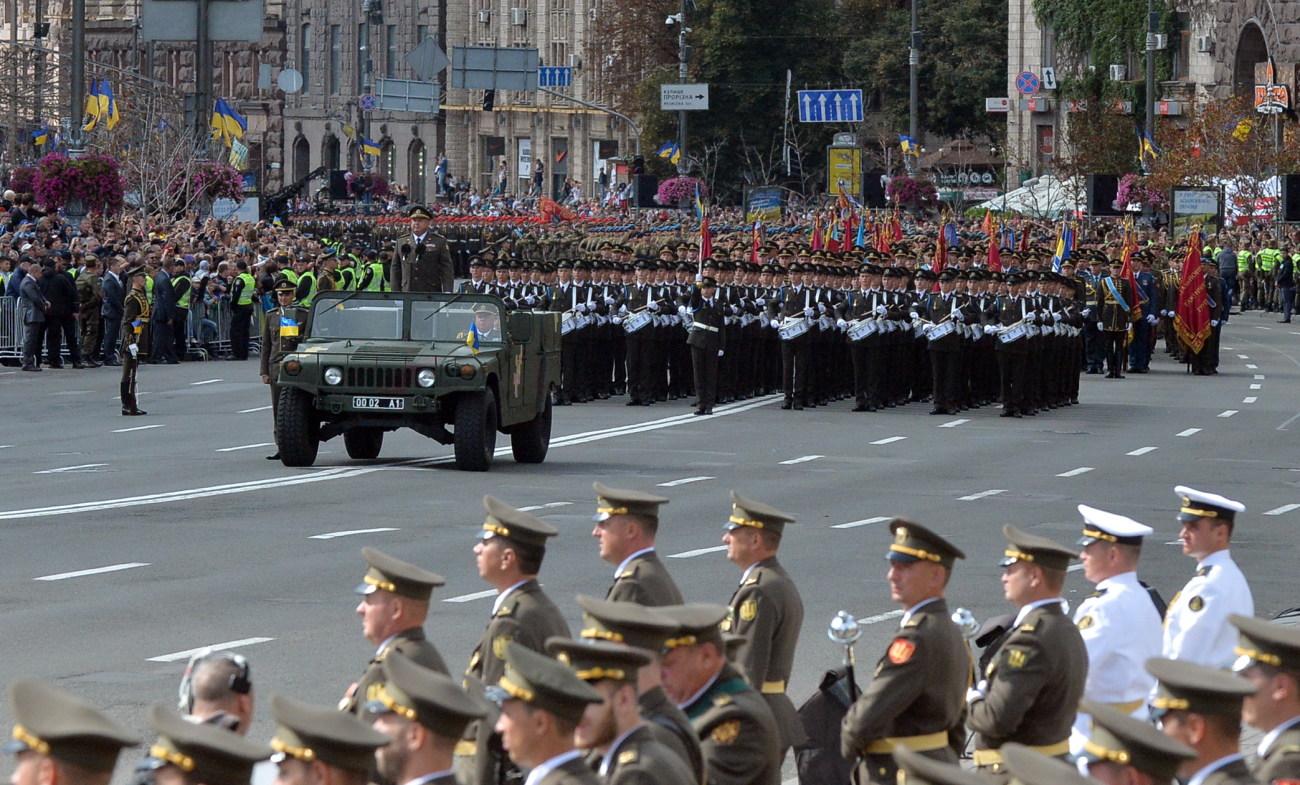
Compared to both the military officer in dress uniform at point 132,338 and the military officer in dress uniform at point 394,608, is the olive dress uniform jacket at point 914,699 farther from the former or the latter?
the military officer in dress uniform at point 132,338

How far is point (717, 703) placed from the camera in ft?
23.0

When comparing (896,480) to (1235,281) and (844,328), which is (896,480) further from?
(1235,281)

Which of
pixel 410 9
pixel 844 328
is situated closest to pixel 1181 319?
pixel 844 328

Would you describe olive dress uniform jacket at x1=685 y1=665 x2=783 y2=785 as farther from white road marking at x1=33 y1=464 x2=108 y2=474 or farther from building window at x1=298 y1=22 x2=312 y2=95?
building window at x1=298 y1=22 x2=312 y2=95

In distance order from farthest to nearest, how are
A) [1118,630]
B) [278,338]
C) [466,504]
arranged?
[278,338], [466,504], [1118,630]

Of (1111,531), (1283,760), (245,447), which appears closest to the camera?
(1283,760)

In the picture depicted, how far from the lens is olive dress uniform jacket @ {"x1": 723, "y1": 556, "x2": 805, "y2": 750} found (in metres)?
8.39

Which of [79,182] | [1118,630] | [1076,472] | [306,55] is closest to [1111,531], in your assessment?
[1118,630]

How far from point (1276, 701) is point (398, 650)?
2.67 meters

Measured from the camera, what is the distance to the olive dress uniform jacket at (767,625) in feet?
27.5

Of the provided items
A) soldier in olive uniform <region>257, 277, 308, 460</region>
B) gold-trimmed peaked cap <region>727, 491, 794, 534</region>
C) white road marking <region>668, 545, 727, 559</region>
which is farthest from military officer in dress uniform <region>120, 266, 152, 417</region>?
gold-trimmed peaked cap <region>727, 491, 794, 534</region>

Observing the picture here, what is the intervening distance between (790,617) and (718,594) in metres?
6.06

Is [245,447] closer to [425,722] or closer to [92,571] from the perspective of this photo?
[92,571]

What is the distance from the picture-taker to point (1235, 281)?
56.7 m
